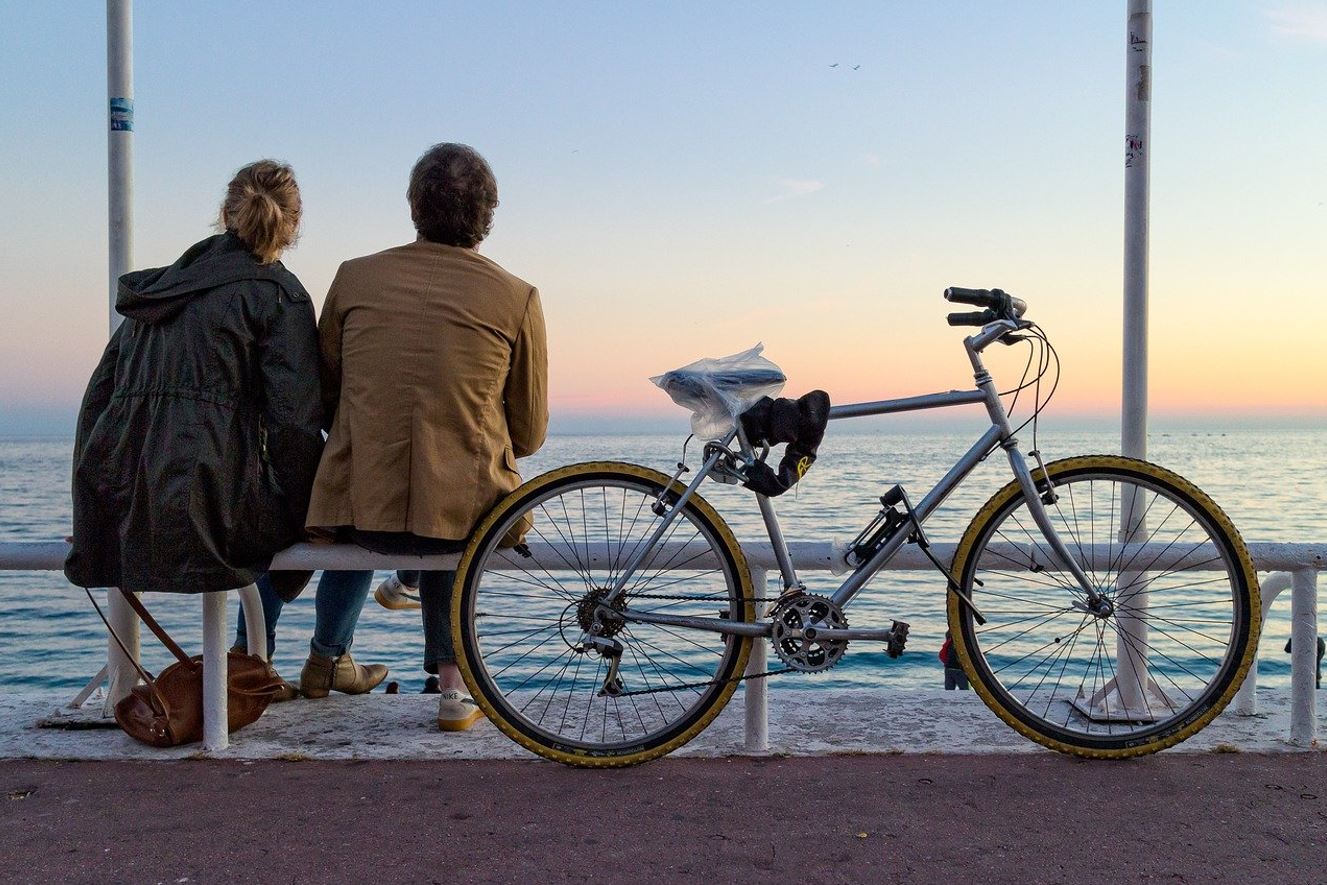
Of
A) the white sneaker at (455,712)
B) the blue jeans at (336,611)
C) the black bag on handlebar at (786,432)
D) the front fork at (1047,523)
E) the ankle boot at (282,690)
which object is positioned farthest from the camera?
the blue jeans at (336,611)

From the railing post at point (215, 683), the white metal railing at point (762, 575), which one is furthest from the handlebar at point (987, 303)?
the railing post at point (215, 683)

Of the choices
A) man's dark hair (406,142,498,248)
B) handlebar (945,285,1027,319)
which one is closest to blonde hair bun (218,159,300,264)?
man's dark hair (406,142,498,248)

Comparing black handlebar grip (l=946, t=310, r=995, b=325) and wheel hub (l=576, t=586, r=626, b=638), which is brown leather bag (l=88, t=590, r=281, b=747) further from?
black handlebar grip (l=946, t=310, r=995, b=325)

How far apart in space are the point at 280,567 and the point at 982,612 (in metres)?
2.15

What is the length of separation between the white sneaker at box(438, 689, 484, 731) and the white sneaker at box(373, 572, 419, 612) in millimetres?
388

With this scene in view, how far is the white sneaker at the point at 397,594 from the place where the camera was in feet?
13.1

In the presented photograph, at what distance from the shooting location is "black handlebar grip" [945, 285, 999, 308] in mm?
3441

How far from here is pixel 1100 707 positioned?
3820 mm

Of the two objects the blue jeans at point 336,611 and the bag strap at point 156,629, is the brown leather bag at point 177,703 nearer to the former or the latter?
the bag strap at point 156,629

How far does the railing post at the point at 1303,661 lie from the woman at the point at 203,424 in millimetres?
3068

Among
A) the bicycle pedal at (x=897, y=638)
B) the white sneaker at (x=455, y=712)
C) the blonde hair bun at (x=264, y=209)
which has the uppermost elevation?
the blonde hair bun at (x=264, y=209)

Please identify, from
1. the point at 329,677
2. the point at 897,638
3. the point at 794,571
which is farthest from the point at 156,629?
the point at 897,638

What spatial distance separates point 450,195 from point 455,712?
5.48 feet

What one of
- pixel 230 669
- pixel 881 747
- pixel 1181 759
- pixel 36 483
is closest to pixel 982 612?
pixel 881 747
